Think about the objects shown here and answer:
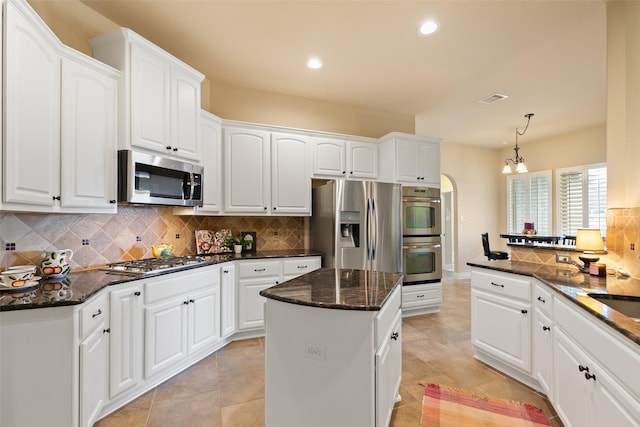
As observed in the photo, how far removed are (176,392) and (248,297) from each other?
108cm

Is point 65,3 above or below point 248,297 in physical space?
above

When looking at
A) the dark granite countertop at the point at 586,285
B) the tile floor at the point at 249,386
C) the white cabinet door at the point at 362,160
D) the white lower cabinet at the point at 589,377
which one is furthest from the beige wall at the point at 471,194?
the white lower cabinet at the point at 589,377

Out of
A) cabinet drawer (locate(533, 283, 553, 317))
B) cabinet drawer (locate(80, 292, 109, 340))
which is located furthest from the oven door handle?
cabinet drawer (locate(80, 292, 109, 340))

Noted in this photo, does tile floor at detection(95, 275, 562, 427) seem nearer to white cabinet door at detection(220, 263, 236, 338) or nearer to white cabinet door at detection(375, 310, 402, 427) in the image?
white cabinet door at detection(220, 263, 236, 338)

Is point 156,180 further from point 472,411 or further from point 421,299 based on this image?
point 421,299

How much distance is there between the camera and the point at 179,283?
7.92ft

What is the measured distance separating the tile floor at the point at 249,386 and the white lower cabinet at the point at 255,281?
25 centimetres

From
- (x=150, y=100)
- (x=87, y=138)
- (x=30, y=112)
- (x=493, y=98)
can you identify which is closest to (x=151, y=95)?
(x=150, y=100)

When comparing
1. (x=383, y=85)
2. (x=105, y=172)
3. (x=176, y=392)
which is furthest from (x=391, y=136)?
(x=176, y=392)

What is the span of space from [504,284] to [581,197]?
15.5ft

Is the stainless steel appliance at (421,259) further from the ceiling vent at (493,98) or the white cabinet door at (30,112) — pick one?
the white cabinet door at (30,112)

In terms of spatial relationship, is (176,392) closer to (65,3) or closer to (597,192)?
(65,3)

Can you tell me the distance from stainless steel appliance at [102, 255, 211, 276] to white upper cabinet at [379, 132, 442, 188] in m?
2.66

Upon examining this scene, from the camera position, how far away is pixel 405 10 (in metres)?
2.37
